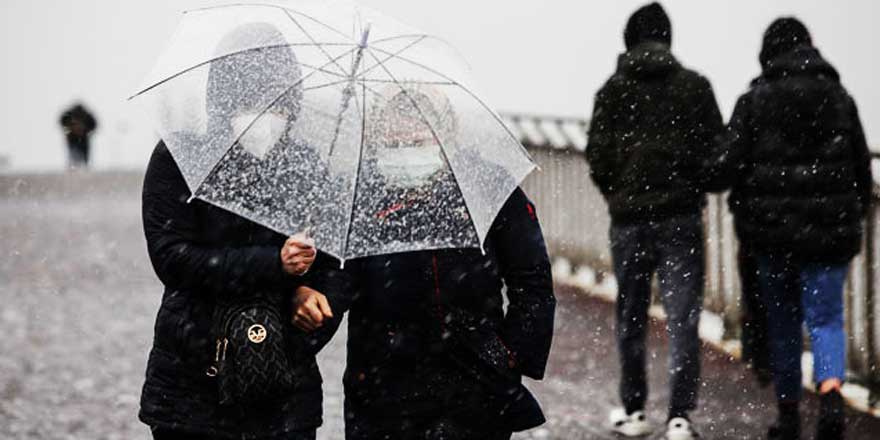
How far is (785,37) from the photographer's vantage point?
6.34m

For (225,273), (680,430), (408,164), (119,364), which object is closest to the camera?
(225,273)

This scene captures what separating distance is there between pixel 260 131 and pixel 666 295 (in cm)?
331

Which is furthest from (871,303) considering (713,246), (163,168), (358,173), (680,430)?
(163,168)

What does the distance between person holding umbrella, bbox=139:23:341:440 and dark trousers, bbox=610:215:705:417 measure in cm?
302

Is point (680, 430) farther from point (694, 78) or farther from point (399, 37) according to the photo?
point (399, 37)

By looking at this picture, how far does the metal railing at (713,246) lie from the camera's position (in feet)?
24.3

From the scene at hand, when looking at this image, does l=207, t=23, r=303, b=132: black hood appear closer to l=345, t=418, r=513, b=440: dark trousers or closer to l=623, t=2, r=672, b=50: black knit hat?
l=345, t=418, r=513, b=440: dark trousers

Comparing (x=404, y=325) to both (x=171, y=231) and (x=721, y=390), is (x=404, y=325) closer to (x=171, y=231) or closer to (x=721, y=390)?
(x=171, y=231)

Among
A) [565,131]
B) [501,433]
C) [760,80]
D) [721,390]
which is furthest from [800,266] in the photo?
[565,131]

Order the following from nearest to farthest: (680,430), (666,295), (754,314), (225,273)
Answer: (225,273), (680,430), (666,295), (754,314)

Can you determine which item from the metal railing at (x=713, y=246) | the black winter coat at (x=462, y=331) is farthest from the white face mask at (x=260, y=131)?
the metal railing at (x=713, y=246)

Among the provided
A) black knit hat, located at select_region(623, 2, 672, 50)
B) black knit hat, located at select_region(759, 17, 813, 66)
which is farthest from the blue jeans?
black knit hat, located at select_region(623, 2, 672, 50)

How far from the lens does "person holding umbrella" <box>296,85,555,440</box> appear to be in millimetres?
3943

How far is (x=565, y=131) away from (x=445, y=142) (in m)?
8.98
